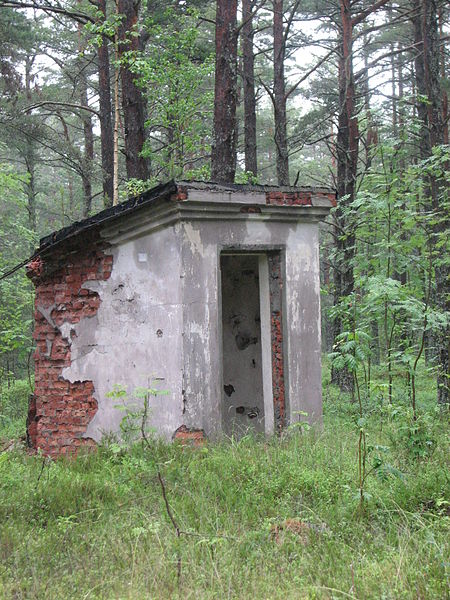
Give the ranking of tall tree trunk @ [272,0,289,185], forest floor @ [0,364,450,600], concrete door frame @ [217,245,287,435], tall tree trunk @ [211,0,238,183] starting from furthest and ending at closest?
tall tree trunk @ [272,0,289,185] → tall tree trunk @ [211,0,238,183] → concrete door frame @ [217,245,287,435] → forest floor @ [0,364,450,600]

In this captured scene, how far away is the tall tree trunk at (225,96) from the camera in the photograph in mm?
10969

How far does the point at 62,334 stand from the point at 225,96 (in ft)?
17.8

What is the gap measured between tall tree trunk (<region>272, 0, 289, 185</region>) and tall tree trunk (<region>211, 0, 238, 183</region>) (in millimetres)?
3523

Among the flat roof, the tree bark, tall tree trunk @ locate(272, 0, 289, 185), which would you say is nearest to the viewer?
the flat roof

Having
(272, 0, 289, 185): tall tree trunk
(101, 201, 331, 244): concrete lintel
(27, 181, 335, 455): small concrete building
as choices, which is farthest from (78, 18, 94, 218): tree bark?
(101, 201, 331, 244): concrete lintel

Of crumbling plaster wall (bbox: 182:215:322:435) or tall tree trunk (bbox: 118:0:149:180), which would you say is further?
tall tree trunk (bbox: 118:0:149:180)

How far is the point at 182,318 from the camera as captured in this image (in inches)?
273

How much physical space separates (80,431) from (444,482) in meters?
4.88

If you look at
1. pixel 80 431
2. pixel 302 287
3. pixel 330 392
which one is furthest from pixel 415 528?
pixel 330 392

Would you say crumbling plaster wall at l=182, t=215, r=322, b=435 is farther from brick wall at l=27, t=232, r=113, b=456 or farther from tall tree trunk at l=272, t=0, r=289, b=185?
tall tree trunk at l=272, t=0, r=289, b=185

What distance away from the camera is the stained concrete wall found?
6.97 meters

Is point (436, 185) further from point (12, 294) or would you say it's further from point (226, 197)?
point (12, 294)

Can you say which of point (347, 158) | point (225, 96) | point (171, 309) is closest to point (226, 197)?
point (171, 309)

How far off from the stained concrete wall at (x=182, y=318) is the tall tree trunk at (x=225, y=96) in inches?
138
